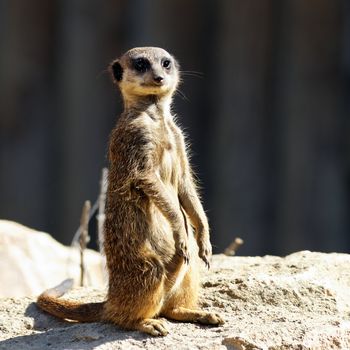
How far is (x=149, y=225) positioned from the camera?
3.55m

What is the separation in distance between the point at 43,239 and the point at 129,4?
232 cm

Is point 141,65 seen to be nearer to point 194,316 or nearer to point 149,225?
point 149,225

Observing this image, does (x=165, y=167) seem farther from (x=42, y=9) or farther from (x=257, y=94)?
(x=42, y=9)

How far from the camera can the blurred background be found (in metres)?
6.55

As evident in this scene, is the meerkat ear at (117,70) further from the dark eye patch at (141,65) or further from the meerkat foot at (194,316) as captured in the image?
the meerkat foot at (194,316)

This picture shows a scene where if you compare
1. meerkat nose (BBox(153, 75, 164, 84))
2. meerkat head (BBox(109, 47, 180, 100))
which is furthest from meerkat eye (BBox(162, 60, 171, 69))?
meerkat nose (BBox(153, 75, 164, 84))

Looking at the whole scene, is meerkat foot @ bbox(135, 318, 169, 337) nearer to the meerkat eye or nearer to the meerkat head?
the meerkat head

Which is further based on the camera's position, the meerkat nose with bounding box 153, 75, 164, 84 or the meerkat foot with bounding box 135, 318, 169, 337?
the meerkat nose with bounding box 153, 75, 164, 84

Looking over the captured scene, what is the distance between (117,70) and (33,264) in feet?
3.82

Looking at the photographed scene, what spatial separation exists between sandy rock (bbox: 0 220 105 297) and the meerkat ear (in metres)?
1.03

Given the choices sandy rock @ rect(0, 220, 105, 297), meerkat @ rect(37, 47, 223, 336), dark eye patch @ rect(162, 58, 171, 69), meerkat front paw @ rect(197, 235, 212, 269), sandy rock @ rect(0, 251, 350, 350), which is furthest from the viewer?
sandy rock @ rect(0, 220, 105, 297)

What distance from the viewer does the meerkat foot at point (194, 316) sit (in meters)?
3.47

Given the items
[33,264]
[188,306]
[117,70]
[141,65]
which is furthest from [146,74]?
[33,264]

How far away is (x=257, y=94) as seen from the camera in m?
6.63
